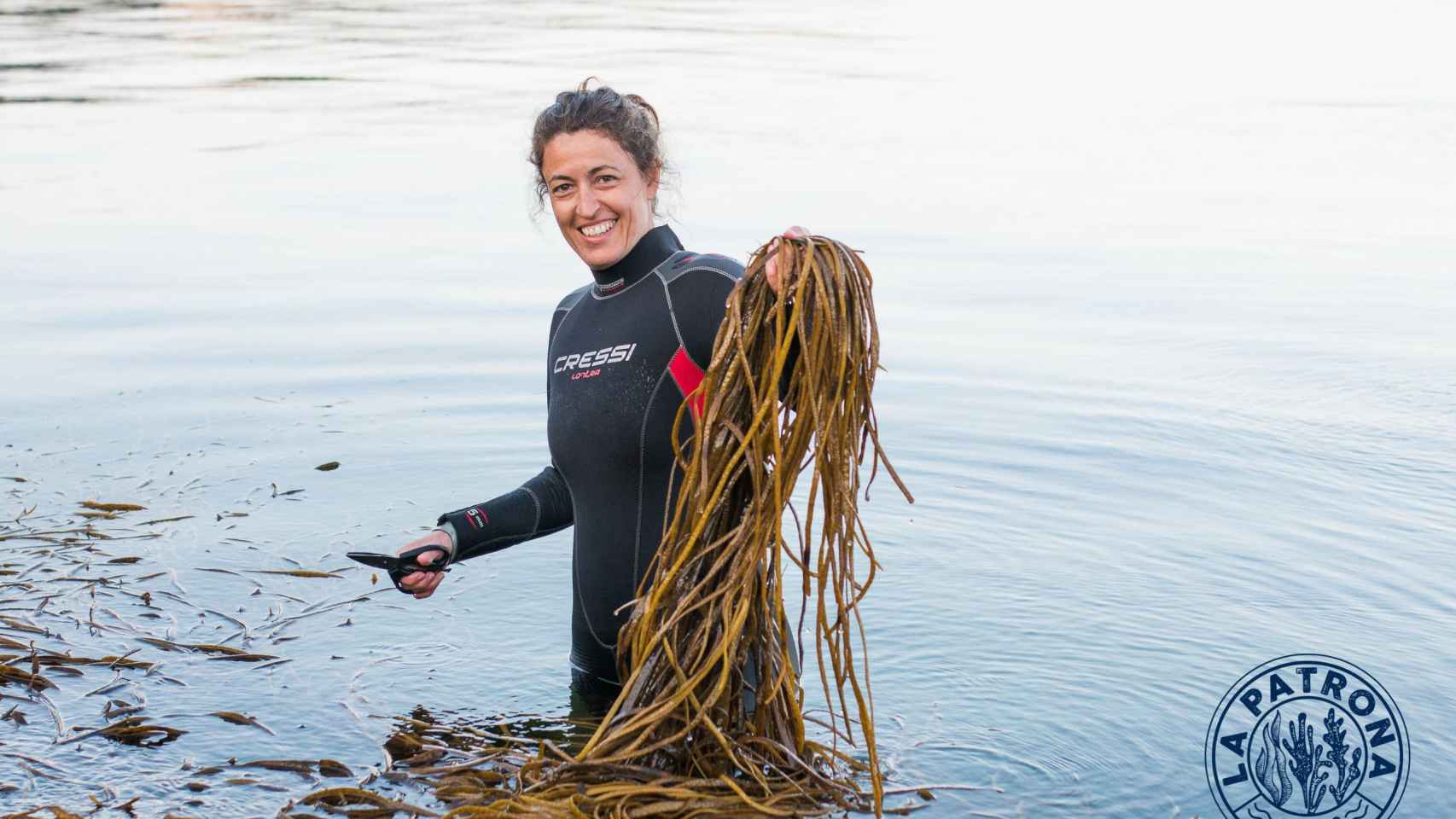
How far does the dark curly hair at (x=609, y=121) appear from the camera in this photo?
421 cm

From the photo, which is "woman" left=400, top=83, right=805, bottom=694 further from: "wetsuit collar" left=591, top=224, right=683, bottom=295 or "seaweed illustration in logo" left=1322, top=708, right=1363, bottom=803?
"seaweed illustration in logo" left=1322, top=708, right=1363, bottom=803

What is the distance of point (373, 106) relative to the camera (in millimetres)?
18078

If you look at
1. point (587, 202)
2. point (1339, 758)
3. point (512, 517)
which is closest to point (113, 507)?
point (512, 517)

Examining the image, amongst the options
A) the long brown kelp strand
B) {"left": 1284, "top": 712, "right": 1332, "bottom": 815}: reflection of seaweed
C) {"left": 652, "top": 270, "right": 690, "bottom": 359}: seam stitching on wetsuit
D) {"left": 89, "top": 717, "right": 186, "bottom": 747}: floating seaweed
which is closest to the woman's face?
{"left": 652, "top": 270, "right": 690, "bottom": 359}: seam stitching on wetsuit

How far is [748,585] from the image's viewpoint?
364 cm

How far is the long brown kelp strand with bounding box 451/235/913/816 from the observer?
3.52 m

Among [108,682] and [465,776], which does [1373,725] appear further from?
[108,682]

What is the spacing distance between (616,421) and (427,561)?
0.63m

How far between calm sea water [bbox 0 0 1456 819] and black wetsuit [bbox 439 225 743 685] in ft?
2.25

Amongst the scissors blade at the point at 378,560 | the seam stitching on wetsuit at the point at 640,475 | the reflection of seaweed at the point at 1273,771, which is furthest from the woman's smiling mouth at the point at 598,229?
the reflection of seaweed at the point at 1273,771

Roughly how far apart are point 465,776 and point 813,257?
1723 millimetres

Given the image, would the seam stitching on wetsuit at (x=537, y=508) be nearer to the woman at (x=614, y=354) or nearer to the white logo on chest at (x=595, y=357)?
the woman at (x=614, y=354)

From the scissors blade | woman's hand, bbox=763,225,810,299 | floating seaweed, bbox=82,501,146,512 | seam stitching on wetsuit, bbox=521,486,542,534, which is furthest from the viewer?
floating seaweed, bbox=82,501,146,512
